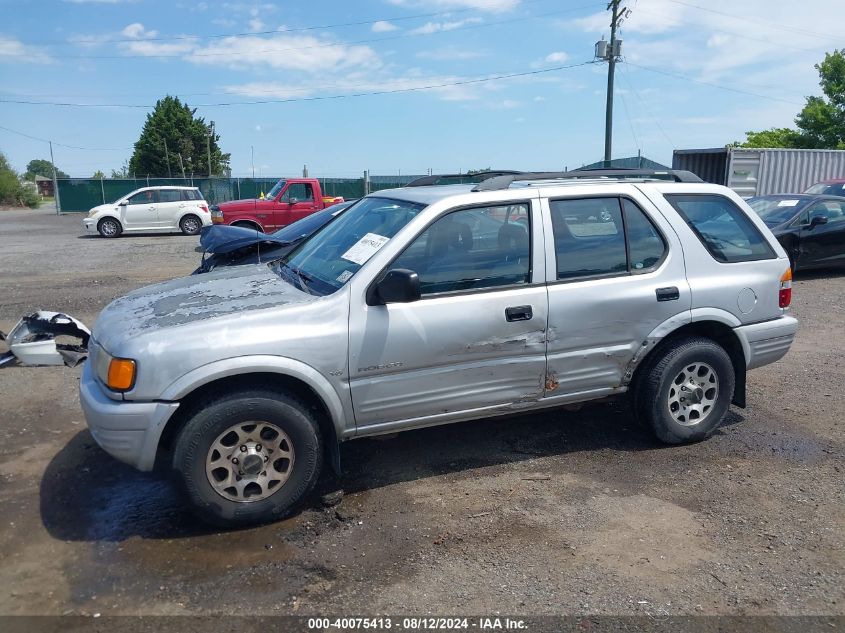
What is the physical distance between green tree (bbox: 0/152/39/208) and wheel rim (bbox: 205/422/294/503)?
195 feet

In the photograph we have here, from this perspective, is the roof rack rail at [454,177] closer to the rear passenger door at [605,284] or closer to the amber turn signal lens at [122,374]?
the rear passenger door at [605,284]

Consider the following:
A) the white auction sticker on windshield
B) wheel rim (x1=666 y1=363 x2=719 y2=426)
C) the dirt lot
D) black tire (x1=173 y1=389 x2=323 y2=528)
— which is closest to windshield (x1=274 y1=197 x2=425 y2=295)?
the white auction sticker on windshield

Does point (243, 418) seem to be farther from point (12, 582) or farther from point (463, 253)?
point (463, 253)

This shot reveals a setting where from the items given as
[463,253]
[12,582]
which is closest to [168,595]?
[12,582]

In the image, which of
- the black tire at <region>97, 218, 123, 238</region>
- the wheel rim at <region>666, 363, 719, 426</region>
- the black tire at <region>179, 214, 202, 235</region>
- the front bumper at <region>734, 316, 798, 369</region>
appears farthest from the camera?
the black tire at <region>179, 214, 202, 235</region>

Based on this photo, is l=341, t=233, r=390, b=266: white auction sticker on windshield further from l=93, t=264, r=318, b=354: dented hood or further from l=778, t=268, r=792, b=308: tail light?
l=778, t=268, r=792, b=308: tail light

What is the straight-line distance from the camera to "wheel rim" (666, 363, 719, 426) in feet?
15.3

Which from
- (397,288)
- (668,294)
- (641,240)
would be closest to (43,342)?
(397,288)

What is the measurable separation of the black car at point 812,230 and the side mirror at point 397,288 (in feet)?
31.8

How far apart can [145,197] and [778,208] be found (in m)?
18.4

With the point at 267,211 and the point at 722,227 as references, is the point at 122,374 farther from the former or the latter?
the point at 267,211

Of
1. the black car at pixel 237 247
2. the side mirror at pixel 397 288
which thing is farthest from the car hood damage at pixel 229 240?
the side mirror at pixel 397 288

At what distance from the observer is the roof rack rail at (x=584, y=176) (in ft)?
14.3

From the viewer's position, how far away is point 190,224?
74.1ft
